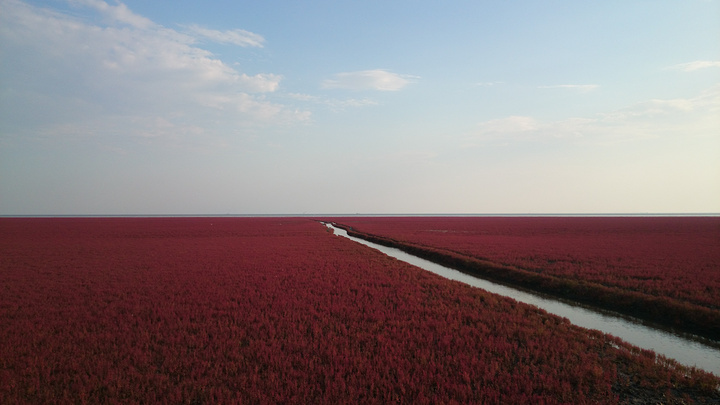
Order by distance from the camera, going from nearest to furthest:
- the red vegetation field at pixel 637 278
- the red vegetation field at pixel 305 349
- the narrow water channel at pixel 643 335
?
the red vegetation field at pixel 305 349, the narrow water channel at pixel 643 335, the red vegetation field at pixel 637 278

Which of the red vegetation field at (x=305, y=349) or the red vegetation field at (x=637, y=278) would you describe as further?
the red vegetation field at (x=637, y=278)

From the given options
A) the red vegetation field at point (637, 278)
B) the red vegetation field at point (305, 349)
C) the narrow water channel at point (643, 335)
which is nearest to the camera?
the red vegetation field at point (305, 349)

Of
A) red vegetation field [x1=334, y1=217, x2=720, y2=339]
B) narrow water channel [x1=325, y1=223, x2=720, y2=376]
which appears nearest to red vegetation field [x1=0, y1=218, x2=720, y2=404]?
narrow water channel [x1=325, y1=223, x2=720, y2=376]

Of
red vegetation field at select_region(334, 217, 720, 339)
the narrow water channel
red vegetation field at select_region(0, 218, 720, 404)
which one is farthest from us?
red vegetation field at select_region(334, 217, 720, 339)

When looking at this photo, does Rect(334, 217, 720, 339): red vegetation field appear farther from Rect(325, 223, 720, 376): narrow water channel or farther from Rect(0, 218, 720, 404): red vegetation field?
Rect(0, 218, 720, 404): red vegetation field

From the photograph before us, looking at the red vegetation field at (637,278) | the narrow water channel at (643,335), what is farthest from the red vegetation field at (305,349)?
the red vegetation field at (637,278)

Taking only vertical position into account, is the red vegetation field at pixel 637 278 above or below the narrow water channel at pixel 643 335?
above

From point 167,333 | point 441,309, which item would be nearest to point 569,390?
point 441,309

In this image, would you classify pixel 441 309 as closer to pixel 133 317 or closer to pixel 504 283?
pixel 504 283

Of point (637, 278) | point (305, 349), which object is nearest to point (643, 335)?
point (637, 278)

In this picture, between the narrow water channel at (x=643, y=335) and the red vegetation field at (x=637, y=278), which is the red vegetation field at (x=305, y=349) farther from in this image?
the red vegetation field at (x=637, y=278)
